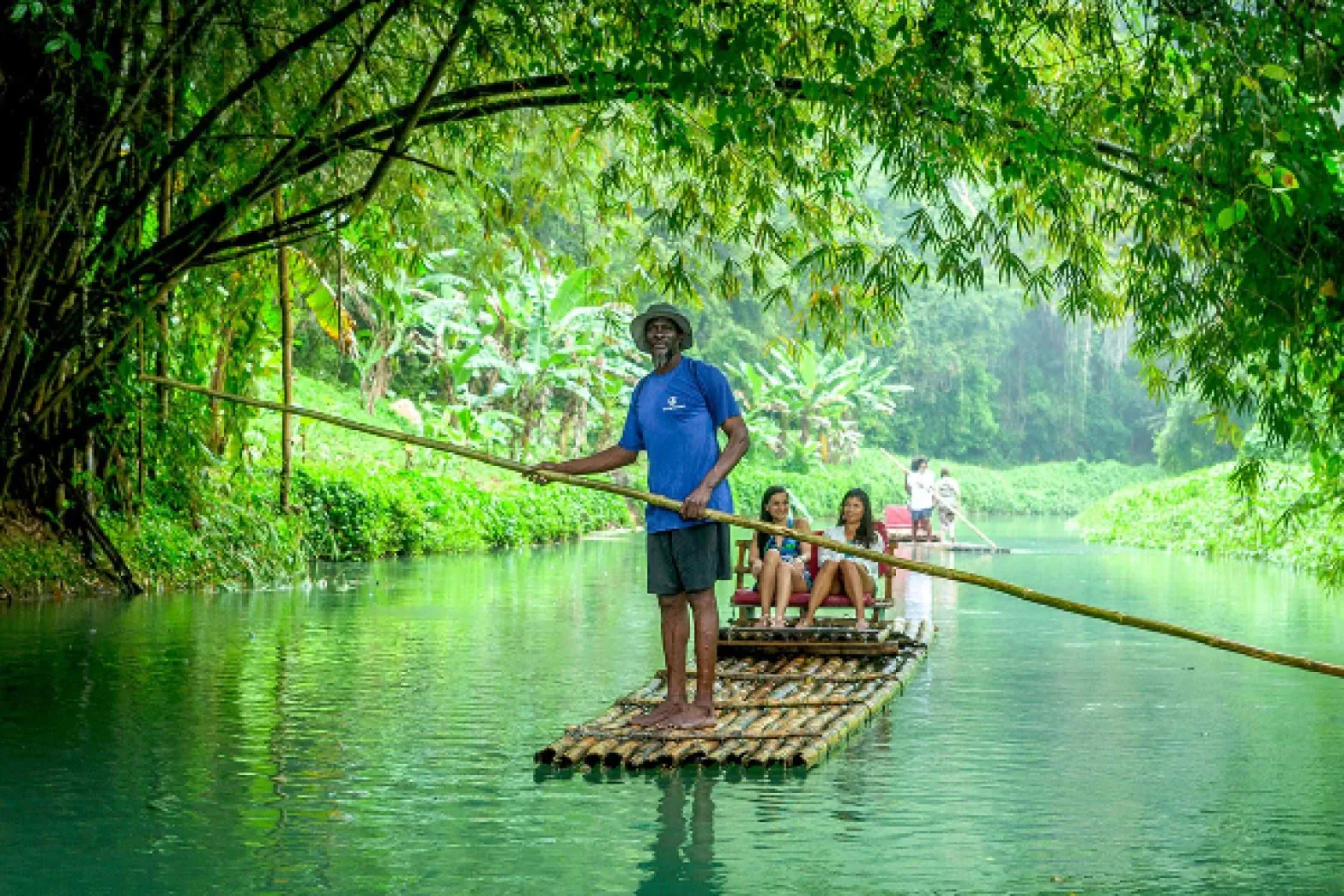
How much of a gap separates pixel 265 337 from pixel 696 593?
1102 centimetres

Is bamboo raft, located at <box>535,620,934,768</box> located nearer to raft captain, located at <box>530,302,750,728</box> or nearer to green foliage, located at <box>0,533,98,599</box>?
raft captain, located at <box>530,302,750,728</box>

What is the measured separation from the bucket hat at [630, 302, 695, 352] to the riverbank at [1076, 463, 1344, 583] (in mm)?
12999

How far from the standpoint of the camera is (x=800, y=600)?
10.7m

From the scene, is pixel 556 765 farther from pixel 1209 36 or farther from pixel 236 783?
pixel 1209 36

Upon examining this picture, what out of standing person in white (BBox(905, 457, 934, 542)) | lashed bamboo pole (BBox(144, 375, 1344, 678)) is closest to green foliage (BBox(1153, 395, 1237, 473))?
standing person in white (BBox(905, 457, 934, 542))

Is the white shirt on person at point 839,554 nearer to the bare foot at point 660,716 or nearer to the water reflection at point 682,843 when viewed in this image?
the bare foot at point 660,716

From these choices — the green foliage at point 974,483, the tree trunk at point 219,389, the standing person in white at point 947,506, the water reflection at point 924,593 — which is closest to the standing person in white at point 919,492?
the water reflection at point 924,593

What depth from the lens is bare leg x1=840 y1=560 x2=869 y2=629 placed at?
10625 millimetres

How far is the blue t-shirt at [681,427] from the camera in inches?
290

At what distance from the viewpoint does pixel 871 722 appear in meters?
8.35

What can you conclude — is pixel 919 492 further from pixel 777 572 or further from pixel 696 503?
pixel 696 503

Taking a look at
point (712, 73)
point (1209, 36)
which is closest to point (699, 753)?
point (712, 73)

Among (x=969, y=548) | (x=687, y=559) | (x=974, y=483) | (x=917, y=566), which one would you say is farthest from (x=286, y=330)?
(x=974, y=483)

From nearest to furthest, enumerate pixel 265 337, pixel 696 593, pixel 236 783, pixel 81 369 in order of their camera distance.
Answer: pixel 236 783 < pixel 696 593 < pixel 81 369 < pixel 265 337
